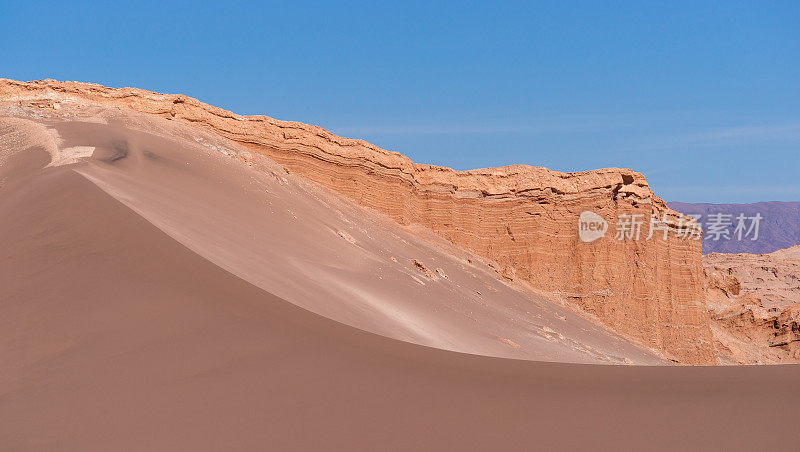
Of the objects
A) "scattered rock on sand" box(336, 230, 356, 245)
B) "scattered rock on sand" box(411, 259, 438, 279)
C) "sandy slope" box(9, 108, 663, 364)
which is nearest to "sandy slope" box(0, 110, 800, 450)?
"sandy slope" box(9, 108, 663, 364)

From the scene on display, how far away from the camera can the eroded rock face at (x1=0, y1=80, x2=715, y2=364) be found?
108ft

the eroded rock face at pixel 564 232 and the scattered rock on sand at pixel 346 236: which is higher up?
the eroded rock face at pixel 564 232

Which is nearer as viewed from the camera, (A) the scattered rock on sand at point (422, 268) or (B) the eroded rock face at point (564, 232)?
(A) the scattered rock on sand at point (422, 268)

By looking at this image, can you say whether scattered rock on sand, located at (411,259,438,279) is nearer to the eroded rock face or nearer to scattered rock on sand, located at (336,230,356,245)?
scattered rock on sand, located at (336,230,356,245)

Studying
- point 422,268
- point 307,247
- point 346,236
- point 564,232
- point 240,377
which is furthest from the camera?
point 564,232

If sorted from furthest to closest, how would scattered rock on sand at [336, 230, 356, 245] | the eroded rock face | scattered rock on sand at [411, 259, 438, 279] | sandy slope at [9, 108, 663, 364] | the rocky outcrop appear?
the rocky outcrop < the eroded rock face < scattered rock on sand at [411, 259, 438, 279] < scattered rock on sand at [336, 230, 356, 245] < sandy slope at [9, 108, 663, 364]

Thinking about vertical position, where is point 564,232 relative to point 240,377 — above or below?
above

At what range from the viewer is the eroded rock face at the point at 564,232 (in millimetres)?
32906

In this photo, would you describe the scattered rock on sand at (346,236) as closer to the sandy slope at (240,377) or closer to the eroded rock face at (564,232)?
the eroded rock face at (564,232)

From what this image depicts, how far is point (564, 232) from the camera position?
116 feet

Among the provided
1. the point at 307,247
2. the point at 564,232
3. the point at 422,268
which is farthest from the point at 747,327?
the point at 307,247

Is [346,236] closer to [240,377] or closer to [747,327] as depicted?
[240,377]

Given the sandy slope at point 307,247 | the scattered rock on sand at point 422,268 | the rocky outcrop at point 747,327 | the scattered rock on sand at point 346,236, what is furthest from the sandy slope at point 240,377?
the rocky outcrop at point 747,327

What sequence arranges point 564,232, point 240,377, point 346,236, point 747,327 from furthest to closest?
point 747,327 → point 564,232 → point 346,236 → point 240,377
